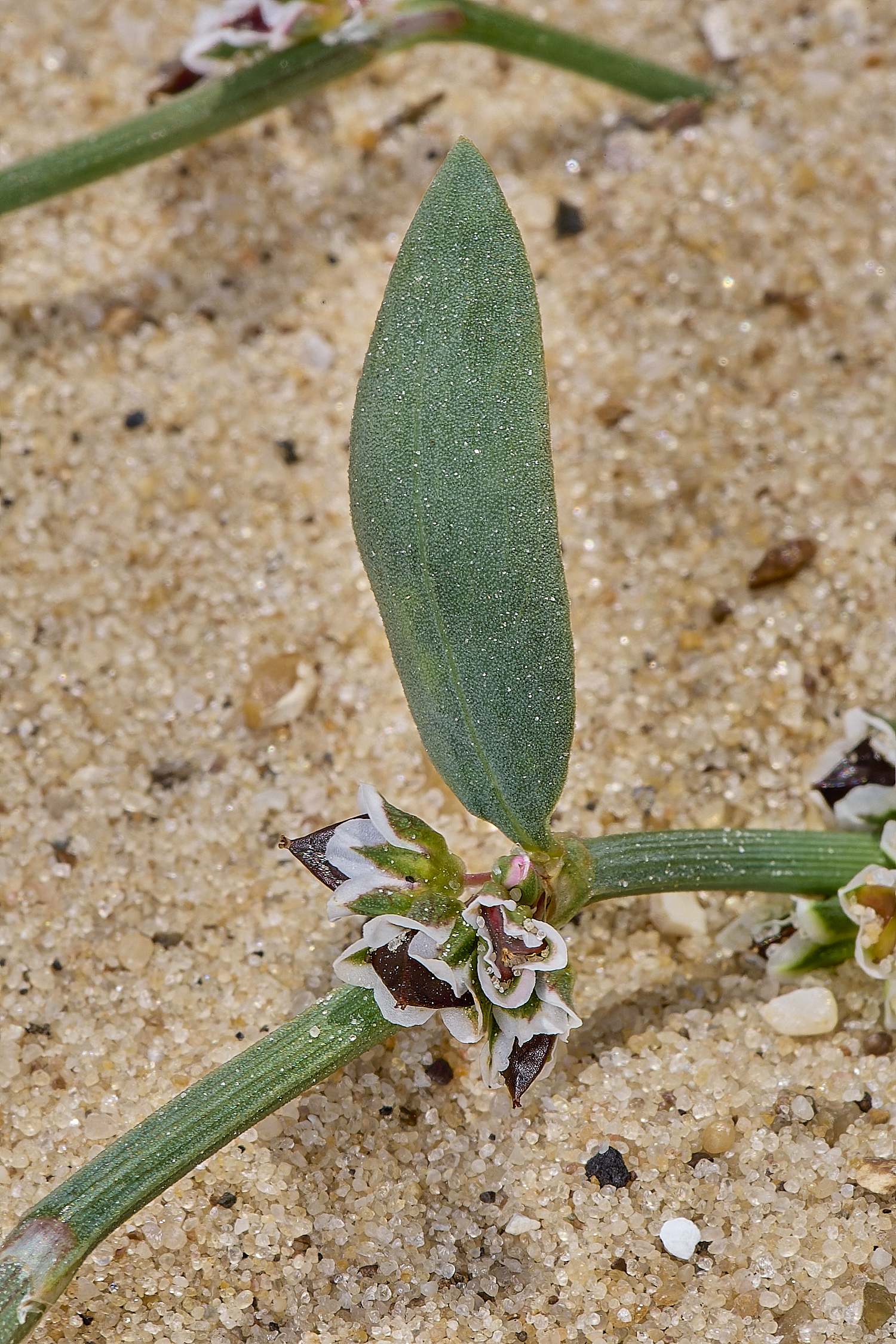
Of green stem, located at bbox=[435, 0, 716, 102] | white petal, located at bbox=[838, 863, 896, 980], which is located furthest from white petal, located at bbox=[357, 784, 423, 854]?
green stem, located at bbox=[435, 0, 716, 102]

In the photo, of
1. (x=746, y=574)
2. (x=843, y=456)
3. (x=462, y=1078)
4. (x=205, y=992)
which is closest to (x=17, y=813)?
(x=205, y=992)

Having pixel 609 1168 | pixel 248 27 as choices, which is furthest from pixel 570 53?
pixel 609 1168

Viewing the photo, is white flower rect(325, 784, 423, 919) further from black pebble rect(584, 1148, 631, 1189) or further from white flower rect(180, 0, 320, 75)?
white flower rect(180, 0, 320, 75)

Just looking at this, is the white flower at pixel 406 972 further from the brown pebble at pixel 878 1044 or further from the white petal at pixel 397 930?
the brown pebble at pixel 878 1044

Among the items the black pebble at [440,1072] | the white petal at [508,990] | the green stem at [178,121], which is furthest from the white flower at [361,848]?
the green stem at [178,121]

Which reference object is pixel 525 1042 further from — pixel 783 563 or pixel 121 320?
pixel 121 320

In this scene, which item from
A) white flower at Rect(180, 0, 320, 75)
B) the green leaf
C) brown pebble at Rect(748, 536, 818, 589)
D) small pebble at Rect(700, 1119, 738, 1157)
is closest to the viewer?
the green leaf
